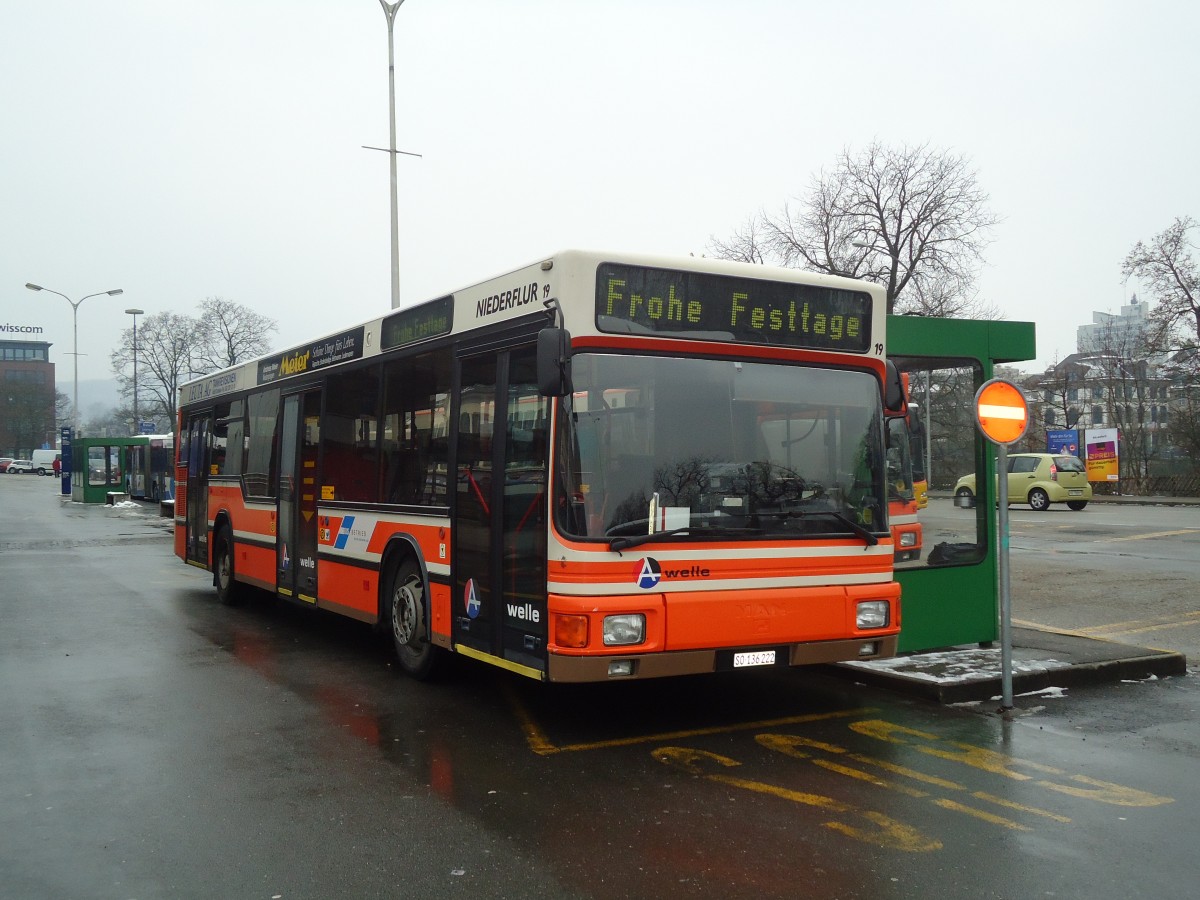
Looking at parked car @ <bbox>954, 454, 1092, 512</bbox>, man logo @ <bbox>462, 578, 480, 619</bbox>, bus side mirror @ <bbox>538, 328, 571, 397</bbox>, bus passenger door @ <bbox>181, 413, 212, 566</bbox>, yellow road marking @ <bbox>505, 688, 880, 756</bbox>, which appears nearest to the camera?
bus side mirror @ <bbox>538, 328, 571, 397</bbox>

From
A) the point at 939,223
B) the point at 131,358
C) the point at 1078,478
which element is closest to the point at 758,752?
the point at 1078,478

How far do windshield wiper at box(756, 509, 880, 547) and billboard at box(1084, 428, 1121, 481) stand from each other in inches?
1616

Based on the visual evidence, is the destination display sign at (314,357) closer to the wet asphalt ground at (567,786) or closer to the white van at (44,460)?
the wet asphalt ground at (567,786)

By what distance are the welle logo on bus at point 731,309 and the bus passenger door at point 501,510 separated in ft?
2.38

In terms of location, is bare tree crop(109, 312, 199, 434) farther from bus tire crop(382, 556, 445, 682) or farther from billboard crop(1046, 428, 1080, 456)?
bus tire crop(382, 556, 445, 682)

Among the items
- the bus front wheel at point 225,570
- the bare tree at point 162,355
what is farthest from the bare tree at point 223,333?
the bus front wheel at point 225,570

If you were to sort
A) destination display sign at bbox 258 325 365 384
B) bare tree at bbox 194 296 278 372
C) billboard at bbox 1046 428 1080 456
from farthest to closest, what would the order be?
bare tree at bbox 194 296 278 372
billboard at bbox 1046 428 1080 456
destination display sign at bbox 258 325 365 384

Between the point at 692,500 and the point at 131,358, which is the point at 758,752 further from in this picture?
the point at 131,358

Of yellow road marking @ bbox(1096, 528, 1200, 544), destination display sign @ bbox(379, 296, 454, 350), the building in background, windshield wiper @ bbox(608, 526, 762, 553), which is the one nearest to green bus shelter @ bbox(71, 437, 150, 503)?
yellow road marking @ bbox(1096, 528, 1200, 544)

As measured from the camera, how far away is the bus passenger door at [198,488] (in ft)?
47.6

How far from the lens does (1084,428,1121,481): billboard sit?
145ft

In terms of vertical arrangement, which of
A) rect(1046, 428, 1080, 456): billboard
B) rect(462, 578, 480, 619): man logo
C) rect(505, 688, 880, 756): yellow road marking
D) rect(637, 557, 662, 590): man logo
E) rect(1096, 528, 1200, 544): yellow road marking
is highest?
rect(1046, 428, 1080, 456): billboard

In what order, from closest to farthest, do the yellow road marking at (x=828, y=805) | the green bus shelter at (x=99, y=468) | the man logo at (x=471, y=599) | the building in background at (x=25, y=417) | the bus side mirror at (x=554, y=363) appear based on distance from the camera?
the yellow road marking at (x=828, y=805)
the bus side mirror at (x=554, y=363)
the man logo at (x=471, y=599)
the green bus shelter at (x=99, y=468)
the building in background at (x=25, y=417)

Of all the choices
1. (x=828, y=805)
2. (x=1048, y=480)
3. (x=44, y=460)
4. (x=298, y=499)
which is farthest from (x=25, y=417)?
(x=828, y=805)
